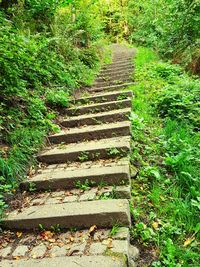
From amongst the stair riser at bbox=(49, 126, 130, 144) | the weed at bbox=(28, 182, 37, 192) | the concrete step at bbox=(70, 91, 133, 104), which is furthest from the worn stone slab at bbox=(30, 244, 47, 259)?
the concrete step at bbox=(70, 91, 133, 104)

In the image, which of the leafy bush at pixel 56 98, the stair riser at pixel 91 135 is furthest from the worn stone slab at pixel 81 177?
the leafy bush at pixel 56 98

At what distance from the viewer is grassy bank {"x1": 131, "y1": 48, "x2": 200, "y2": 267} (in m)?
2.36

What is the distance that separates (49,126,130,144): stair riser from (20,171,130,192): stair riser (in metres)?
1.12

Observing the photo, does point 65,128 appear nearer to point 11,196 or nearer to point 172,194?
point 11,196

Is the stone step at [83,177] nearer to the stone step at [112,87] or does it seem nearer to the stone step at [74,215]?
the stone step at [74,215]

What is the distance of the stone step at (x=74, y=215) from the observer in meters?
2.45

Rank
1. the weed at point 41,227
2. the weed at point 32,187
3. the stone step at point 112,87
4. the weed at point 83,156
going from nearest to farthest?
the weed at point 41,227, the weed at point 32,187, the weed at point 83,156, the stone step at point 112,87

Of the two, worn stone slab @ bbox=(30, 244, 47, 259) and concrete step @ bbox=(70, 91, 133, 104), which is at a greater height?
concrete step @ bbox=(70, 91, 133, 104)

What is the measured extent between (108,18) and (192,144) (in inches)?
611

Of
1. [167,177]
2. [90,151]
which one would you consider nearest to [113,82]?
[90,151]

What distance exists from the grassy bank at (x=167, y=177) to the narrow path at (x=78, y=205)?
0.63 feet

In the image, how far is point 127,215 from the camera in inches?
95.4

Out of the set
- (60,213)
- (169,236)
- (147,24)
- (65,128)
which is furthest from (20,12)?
(147,24)

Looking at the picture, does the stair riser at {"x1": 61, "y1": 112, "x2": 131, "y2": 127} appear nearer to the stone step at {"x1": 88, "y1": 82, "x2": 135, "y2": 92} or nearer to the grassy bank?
the grassy bank
